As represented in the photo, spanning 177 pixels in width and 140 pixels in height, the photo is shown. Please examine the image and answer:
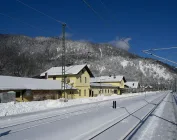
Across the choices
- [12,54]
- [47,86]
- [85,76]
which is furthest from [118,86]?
[47,86]

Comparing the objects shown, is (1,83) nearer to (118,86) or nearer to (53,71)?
(53,71)

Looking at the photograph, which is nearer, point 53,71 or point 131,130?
point 131,130

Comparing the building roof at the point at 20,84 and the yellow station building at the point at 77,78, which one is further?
the yellow station building at the point at 77,78

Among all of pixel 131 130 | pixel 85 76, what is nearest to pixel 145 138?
pixel 131 130

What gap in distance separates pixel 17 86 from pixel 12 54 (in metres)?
59.5

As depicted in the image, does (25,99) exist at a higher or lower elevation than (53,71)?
lower

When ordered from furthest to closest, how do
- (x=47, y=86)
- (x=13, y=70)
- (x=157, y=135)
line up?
(x=13, y=70), (x=47, y=86), (x=157, y=135)

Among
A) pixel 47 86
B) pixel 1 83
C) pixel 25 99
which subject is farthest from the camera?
→ pixel 47 86

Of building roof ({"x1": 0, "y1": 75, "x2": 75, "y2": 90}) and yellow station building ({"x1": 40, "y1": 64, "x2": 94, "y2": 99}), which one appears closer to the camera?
building roof ({"x1": 0, "y1": 75, "x2": 75, "y2": 90})

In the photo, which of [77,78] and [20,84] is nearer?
[20,84]

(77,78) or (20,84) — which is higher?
(77,78)

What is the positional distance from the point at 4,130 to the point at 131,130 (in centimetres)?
657

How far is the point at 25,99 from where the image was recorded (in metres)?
36.3

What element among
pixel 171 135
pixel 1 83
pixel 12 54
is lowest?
pixel 171 135
